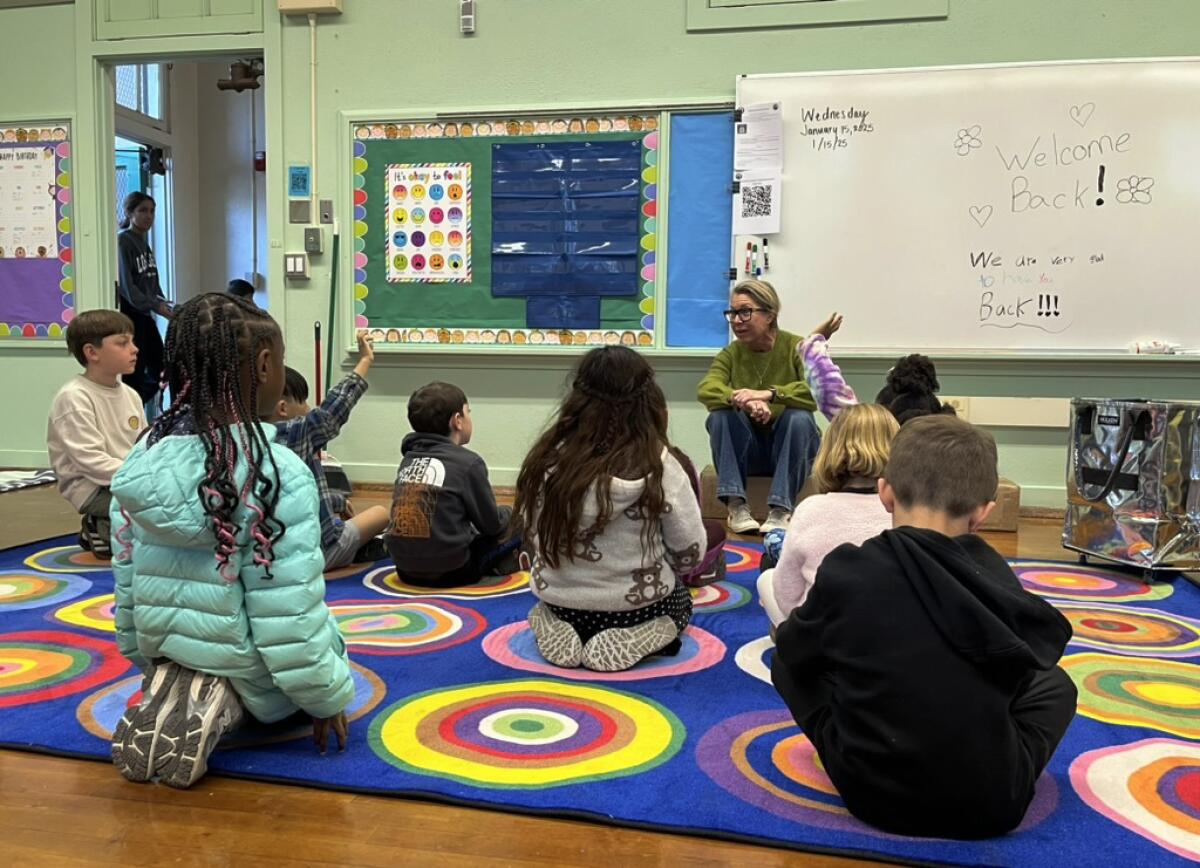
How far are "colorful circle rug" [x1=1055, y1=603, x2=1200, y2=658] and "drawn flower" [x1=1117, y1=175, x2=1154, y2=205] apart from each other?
1.91m

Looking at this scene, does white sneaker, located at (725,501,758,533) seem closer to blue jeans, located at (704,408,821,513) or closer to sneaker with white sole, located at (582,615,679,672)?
blue jeans, located at (704,408,821,513)

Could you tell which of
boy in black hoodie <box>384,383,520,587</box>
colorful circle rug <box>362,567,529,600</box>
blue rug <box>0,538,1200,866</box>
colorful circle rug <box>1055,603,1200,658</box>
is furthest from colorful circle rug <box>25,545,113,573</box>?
colorful circle rug <box>1055,603,1200,658</box>

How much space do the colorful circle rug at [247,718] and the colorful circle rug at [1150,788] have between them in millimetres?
1160

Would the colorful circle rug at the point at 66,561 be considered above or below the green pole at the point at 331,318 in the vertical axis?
below

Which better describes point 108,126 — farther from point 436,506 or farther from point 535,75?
point 436,506

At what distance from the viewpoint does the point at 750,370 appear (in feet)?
11.4

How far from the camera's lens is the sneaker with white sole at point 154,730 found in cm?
132

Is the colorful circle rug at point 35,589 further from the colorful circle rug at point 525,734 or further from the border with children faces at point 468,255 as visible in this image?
the border with children faces at point 468,255

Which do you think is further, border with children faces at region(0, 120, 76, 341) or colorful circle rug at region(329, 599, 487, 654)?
border with children faces at region(0, 120, 76, 341)

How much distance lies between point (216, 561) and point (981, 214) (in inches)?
129

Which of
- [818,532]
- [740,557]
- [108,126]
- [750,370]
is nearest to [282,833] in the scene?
[818,532]

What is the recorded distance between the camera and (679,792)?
4.25ft

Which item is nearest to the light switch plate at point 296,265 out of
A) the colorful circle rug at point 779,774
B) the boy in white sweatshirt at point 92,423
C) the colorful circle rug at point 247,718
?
the boy in white sweatshirt at point 92,423

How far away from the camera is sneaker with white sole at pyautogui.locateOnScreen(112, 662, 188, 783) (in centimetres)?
132
